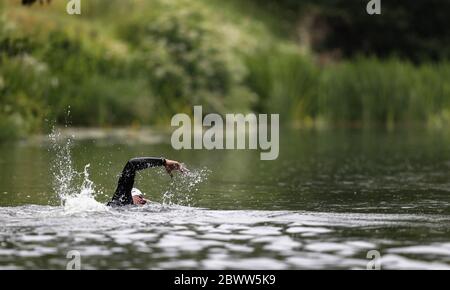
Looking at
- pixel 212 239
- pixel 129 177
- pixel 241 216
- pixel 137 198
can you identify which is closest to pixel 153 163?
pixel 129 177

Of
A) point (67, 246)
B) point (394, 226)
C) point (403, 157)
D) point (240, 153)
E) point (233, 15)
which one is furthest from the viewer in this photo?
point (233, 15)

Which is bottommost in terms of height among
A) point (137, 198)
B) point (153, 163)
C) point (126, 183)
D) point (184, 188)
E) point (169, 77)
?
point (184, 188)

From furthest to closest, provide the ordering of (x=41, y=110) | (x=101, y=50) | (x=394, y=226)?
(x=101, y=50)
(x=41, y=110)
(x=394, y=226)

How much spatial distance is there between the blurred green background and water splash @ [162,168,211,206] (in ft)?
33.1

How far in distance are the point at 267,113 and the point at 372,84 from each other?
497 cm

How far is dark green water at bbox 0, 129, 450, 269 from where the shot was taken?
457 inches

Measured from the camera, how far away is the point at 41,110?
3247cm

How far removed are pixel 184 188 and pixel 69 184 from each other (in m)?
2.24

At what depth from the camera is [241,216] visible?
15031mm

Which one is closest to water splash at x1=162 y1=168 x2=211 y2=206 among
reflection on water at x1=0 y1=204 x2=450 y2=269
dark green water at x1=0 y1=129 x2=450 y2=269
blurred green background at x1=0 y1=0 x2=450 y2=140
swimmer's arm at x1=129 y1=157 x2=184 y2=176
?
dark green water at x1=0 y1=129 x2=450 y2=269

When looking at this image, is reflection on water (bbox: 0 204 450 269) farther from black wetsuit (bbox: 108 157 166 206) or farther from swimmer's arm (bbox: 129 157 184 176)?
swimmer's arm (bbox: 129 157 184 176)

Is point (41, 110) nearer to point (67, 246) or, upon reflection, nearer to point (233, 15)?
point (67, 246)

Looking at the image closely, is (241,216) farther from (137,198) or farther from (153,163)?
(137,198)

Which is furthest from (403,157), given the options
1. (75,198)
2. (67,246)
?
(67,246)
